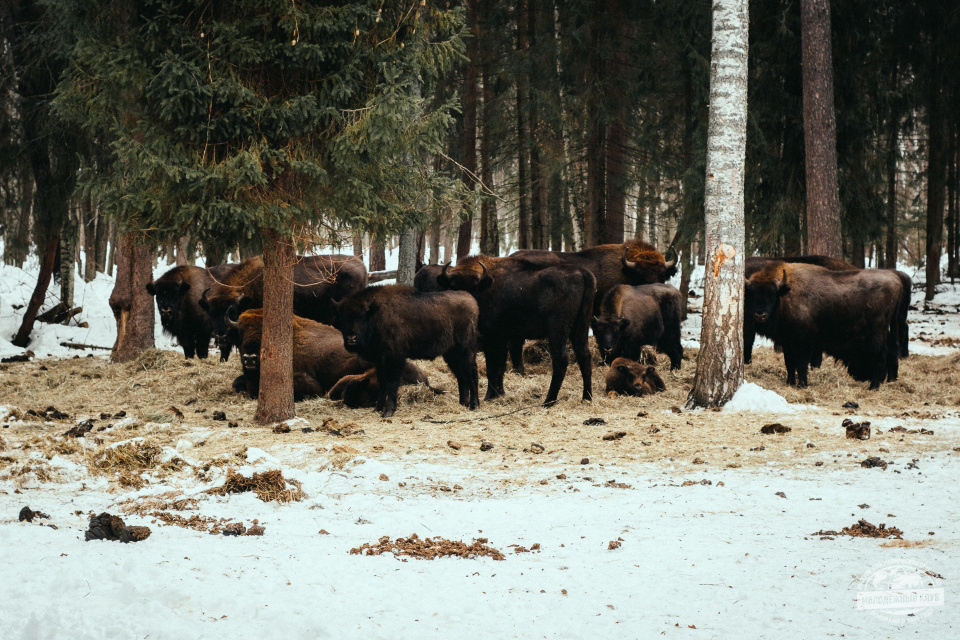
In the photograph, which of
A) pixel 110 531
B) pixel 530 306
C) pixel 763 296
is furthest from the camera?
pixel 763 296

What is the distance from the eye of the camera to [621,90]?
18859 mm

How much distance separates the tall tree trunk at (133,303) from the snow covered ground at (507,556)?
7.66 meters

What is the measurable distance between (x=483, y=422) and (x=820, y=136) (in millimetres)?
9743

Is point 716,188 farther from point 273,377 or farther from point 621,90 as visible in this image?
point 621,90

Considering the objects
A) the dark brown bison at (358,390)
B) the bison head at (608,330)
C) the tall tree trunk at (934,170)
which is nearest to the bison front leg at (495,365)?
the dark brown bison at (358,390)

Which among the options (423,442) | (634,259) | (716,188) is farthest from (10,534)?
(634,259)

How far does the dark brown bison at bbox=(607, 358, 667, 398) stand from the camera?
1124cm

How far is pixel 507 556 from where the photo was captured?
4.80 m

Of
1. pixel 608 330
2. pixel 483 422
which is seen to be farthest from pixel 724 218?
pixel 483 422

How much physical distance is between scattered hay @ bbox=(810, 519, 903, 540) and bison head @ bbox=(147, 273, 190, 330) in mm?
13150

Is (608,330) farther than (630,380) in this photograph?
Yes

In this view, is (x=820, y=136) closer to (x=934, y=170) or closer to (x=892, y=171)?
(x=892, y=171)

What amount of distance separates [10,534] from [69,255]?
16904 millimetres

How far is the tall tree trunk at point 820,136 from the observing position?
48.8 feet
